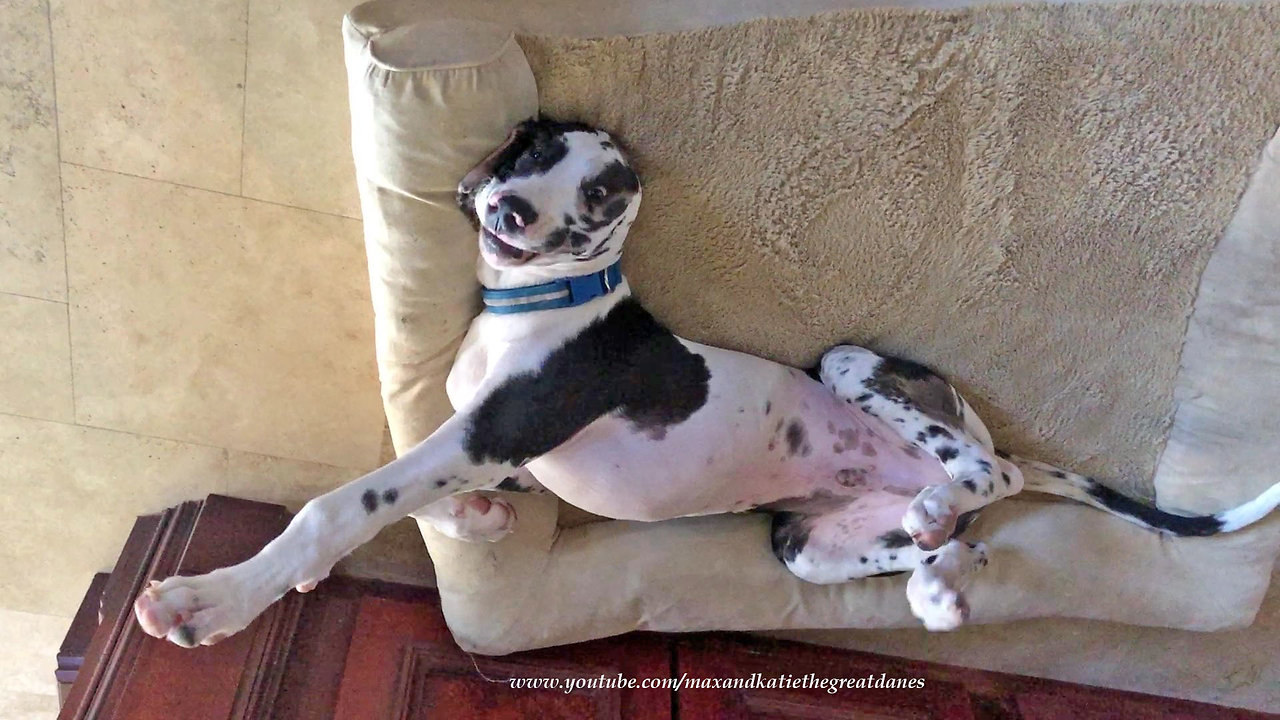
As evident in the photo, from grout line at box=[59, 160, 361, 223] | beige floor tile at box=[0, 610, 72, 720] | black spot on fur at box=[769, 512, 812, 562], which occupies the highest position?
grout line at box=[59, 160, 361, 223]

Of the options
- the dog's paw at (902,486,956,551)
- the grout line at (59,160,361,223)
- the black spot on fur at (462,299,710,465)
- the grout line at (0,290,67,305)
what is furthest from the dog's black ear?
the grout line at (0,290,67,305)

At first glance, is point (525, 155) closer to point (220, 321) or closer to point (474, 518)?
point (474, 518)

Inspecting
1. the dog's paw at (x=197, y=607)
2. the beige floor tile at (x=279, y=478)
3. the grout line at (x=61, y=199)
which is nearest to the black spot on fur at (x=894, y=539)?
the dog's paw at (x=197, y=607)

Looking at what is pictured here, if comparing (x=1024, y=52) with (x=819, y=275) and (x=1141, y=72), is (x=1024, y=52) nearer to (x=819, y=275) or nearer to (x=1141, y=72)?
(x=1141, y=72)

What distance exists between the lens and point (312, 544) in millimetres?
1149

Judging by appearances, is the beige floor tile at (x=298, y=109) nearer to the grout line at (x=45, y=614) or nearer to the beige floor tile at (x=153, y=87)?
the beige floor tile at (x=153, y=87)

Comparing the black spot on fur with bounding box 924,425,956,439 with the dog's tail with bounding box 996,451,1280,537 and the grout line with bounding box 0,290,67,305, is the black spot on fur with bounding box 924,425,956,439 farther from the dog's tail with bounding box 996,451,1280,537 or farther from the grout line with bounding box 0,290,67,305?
the grout line with bounding box 0,290,67,305

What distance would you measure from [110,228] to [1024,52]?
1662mm

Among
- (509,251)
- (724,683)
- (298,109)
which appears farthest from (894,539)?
(298,109)

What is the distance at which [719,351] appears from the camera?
4.87 feet

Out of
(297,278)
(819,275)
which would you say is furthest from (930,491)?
(297,278)

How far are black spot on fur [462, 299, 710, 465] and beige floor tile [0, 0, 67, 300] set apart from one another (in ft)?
3.11

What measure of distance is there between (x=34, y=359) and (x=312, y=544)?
1.00m

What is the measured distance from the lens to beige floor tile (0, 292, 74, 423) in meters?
1.63
